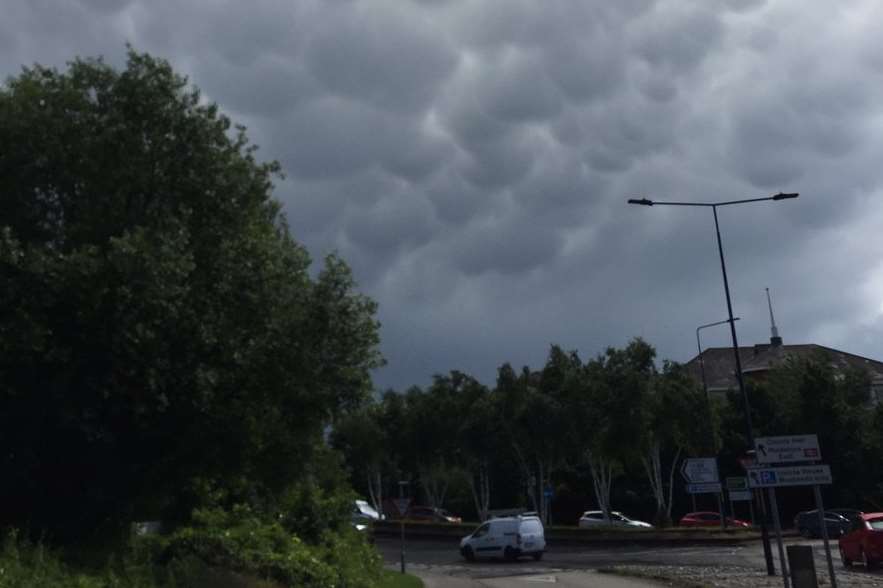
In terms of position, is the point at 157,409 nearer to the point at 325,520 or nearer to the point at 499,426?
the point at 325,520

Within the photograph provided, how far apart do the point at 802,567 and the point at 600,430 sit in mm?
31583

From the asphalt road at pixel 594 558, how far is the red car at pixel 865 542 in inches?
32.7

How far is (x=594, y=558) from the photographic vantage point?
40094mm

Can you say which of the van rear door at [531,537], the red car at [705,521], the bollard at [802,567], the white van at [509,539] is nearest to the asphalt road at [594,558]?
the white van at [509,539]

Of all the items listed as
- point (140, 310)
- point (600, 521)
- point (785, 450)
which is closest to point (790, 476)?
point (785, 450)

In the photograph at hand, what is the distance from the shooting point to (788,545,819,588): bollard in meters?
18.4

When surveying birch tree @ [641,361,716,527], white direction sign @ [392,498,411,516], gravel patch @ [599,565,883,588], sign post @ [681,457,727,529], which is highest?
birch tree @ [641,361,716,527]

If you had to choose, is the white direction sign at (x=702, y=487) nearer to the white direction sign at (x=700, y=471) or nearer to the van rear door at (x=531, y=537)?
the white direction sign at (x=700, y=471)

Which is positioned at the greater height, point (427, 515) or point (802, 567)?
point (427, 515)

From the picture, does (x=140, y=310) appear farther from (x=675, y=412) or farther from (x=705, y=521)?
(x=705, y=521)

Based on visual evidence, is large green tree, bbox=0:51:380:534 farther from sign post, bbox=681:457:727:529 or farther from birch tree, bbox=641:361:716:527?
birch tree, bbox=641:361:716:527

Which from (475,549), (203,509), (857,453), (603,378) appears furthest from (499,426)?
(203,509)

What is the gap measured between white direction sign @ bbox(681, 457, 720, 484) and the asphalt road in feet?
8.74

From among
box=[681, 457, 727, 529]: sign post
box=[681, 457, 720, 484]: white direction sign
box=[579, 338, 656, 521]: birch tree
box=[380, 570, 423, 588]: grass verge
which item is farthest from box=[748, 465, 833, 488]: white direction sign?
box=[579, 338, 656, 521]: birch tree
